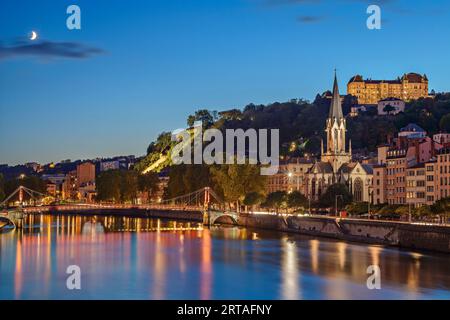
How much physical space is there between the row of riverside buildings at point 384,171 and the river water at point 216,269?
959cm

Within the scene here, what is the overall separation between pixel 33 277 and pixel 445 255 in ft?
58.9

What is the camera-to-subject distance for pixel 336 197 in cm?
6675

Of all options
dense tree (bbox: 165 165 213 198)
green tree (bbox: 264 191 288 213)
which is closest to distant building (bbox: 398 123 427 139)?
green tree (bbox: 264 191 288 213)

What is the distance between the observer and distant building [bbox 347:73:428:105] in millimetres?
134375

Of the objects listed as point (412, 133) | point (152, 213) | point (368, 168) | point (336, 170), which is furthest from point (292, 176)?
point (152, 213)

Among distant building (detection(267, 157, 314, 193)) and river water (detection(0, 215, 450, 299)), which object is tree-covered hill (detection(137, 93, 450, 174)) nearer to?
distant building (detection(267, 157, 314, 193))

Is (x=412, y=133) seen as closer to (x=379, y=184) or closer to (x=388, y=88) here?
(x=379, y=184)

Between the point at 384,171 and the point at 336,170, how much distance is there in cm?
1389

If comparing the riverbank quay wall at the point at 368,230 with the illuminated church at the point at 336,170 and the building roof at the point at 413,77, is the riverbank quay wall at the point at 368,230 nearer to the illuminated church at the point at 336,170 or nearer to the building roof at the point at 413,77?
the illuminated church at the point at 336,170

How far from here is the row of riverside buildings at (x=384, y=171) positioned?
59.0 metres

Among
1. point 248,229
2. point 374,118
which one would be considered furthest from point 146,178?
point 248,229
